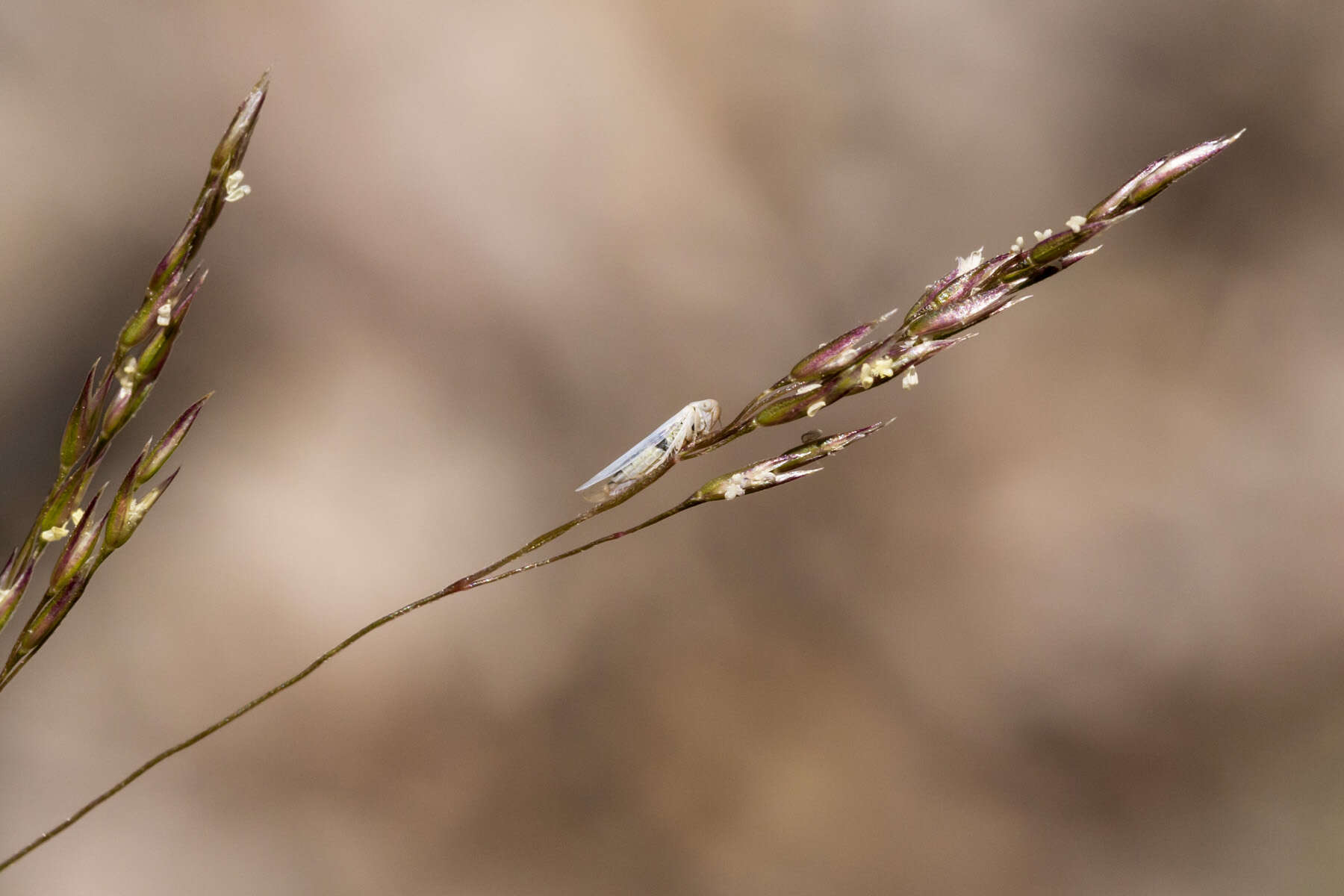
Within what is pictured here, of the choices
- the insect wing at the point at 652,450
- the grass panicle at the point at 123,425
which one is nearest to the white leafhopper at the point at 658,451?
the insect wing at the point at 652,450

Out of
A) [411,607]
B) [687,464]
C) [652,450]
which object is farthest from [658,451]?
Answer: [687,464]

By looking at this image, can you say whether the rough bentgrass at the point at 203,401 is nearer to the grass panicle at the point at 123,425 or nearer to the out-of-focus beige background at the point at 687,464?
the grass panicle at the point at 123,425

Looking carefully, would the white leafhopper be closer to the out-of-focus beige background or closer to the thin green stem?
the thin green stem

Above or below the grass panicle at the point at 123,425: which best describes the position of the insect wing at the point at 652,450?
below

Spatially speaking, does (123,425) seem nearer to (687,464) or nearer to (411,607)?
(411,607)

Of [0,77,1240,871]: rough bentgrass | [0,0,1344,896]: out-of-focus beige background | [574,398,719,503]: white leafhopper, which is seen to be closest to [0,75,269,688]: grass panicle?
[0,77,1240,871]: rough bentgrass
